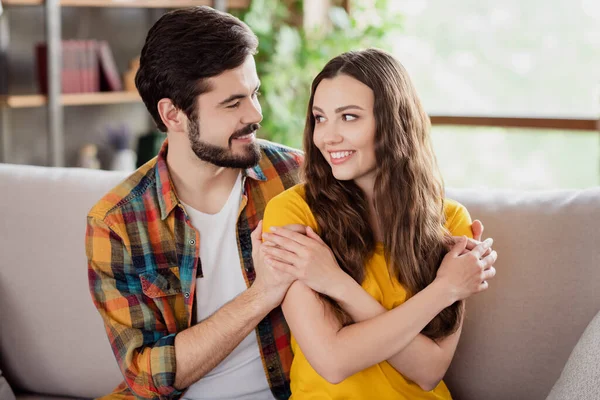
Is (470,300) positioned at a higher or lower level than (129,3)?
lower

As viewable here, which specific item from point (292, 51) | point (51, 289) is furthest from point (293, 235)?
point (292, 51)

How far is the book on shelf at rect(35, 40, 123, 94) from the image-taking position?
3529 millimetres

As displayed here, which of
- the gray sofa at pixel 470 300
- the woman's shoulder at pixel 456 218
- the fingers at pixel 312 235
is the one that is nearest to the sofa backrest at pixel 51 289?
the gray sofa at pixel 470 300

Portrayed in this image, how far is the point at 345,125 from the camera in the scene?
4.95ft

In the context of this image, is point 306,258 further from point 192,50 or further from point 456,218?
point 192,50

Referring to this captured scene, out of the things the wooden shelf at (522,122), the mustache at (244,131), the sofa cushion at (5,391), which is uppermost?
the mustache at (244,131)

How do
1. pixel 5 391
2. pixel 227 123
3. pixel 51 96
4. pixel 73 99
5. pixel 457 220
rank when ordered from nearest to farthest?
pixel 457 220, pixel 227 123, pixel 5 391, pixel 51 96, pixel 73 99

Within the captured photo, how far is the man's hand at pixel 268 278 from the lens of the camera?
1513 mm

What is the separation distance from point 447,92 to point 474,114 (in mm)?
309

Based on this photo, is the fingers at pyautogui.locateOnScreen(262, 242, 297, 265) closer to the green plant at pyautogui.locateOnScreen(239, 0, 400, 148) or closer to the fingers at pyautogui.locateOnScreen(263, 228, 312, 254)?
the fingers at pyautogui.locateOnScreen(263, 228, 312, 254)

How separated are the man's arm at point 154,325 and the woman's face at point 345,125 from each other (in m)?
0.23

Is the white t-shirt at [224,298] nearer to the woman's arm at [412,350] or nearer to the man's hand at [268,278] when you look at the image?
the man's hand at [268,278]

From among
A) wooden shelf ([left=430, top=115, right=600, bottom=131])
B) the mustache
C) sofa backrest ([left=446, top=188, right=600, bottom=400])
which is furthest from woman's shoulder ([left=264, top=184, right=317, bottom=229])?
wooden shelf ([left=430, top=115, right=600, bottom=131])

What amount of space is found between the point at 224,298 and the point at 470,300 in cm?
56
